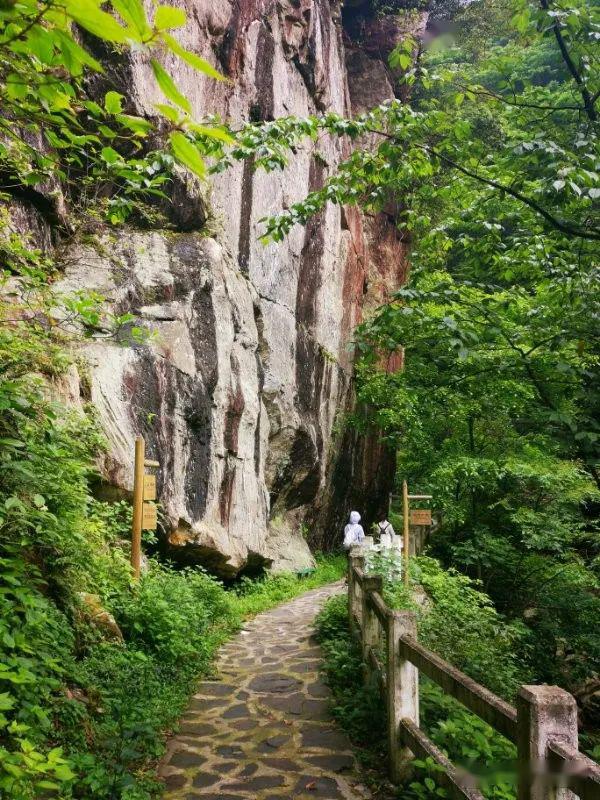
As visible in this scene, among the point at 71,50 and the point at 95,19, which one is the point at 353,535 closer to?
the point at 71,50

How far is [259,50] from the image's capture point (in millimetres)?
13180

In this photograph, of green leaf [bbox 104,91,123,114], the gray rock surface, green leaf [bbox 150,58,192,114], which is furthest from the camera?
the gray rock surface

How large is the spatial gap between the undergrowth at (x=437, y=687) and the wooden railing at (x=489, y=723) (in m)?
0.12

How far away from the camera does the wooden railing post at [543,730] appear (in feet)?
6.70

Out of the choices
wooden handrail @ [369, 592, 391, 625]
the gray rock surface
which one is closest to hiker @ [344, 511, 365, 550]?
the gray rock surface

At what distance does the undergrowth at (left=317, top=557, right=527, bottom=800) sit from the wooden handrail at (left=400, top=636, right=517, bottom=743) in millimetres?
180

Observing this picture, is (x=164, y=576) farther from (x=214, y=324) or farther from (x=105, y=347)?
(x=214, y=324)

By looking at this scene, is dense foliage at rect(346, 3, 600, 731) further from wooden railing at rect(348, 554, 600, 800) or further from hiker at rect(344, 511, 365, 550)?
wooden railing at rect(348, 554, 600, 800)

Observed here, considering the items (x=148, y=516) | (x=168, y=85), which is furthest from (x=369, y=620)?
(x=168, y=85)

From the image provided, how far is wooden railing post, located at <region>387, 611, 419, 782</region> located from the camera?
147 inches

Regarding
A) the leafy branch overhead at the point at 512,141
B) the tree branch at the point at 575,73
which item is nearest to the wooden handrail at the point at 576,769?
the leafy branch overhead at the point at 512,141

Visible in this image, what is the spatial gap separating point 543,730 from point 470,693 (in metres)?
0.67

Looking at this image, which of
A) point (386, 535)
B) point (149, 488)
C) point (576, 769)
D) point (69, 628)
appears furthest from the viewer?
point (386, 535)

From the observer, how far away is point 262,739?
469 centimetres
